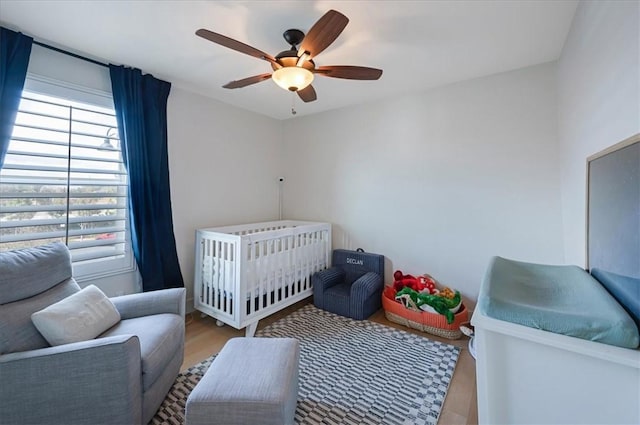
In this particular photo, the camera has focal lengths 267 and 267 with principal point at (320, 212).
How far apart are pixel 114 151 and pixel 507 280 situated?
2.98 m

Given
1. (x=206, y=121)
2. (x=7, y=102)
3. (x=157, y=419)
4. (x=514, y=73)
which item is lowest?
(x=157, y=419)

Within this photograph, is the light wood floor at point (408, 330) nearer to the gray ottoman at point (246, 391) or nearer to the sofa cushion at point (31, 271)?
the gray ottoman at point (246, 391)

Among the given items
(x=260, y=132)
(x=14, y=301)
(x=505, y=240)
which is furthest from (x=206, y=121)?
(x=505, y=240)

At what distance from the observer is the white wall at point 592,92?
1.06 metres

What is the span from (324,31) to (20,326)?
7.25 ft

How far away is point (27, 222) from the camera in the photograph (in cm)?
192

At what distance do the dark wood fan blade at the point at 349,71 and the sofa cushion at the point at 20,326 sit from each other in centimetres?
217

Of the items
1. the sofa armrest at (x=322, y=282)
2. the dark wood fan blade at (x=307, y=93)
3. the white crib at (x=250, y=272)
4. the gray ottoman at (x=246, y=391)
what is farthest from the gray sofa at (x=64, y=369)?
the dark wood fan blade at (x=307, y=93)

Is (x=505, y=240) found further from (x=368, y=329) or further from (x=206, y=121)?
(x=206, y=121)

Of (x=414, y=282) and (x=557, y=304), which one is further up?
(x=557, y=304)

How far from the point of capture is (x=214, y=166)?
10.2 feet

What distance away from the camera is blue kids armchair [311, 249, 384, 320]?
109 inches

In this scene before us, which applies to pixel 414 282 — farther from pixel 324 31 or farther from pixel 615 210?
pixel 324 31

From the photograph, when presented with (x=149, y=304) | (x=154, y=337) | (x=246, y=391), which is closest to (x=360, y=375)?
(x=246, y=391)
